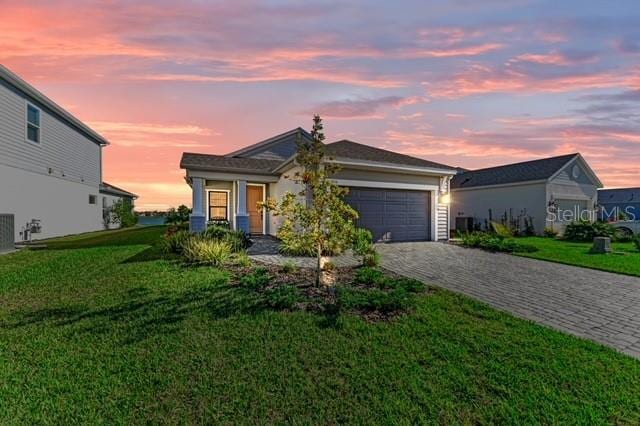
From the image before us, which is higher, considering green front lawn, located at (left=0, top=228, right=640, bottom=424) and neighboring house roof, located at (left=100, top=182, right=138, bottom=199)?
neighboring house roof, located at (left=100, top=182, right=138, bottom=199)

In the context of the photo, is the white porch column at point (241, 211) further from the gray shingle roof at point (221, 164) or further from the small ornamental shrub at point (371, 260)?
the small ornamental shrub at point (371, 260)

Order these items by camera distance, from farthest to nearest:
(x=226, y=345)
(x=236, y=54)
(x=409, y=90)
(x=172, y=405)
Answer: (x=409, y=90) → (x=236, y=54) → (x=226, y=345) → (x=172, y=405)

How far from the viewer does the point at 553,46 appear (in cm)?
869

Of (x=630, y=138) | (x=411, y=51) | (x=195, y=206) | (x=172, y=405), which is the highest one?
(x=411, y=51)

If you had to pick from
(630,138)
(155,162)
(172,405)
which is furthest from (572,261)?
(155,162)

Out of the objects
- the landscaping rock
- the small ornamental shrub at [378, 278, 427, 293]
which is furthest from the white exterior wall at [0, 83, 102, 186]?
the landscaping rock

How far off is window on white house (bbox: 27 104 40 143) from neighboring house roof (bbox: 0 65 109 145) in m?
0.41

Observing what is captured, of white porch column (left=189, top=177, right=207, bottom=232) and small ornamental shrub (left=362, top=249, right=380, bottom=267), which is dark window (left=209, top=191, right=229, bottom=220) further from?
small ornamental shrub (left=362, top=249, right=380, bottom=267)

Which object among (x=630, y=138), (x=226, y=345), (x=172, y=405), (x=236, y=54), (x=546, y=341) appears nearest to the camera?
(x=172, y=405)

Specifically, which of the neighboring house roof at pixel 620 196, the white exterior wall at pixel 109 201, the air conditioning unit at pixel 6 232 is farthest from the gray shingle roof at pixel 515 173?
the white exterior wall at pixel 109 201

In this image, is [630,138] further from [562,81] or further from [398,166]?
[398,166]

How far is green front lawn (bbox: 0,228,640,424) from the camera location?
267 centimetres

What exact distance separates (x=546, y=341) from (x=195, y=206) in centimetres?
1247

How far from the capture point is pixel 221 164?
1394cm
